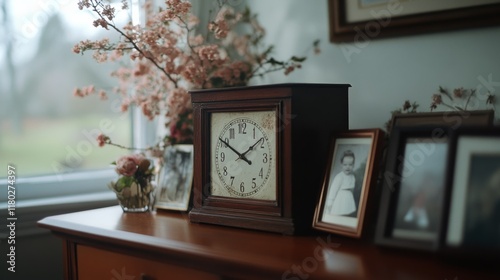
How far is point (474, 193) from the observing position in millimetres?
910

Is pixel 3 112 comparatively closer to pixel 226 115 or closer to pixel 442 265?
pixel 226 115

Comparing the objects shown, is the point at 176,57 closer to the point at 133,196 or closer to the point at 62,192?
the point at 133,196

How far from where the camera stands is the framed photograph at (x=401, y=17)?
125 centimetres

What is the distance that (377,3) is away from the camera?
1408 millimetres

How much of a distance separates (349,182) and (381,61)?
456mm

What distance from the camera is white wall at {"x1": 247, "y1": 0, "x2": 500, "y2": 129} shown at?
1.28 meters

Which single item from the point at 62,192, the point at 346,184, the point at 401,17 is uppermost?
the point at 401,17

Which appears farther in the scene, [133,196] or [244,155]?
[133,196]

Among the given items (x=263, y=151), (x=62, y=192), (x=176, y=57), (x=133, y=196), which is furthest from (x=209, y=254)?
(x=62, y=192)

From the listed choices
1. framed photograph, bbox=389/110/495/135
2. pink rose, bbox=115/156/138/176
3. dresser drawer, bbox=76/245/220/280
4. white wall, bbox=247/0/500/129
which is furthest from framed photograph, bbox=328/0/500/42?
dresser drawer, bbox=76/245/220/280

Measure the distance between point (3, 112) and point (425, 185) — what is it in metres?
1.33

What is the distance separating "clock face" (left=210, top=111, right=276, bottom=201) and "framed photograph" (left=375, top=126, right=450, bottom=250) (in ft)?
0.89

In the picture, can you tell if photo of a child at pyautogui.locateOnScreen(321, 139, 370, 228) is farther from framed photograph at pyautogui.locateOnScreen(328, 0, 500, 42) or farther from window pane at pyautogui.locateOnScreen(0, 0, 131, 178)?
window pane at pyautogui.locateOnScreen(0, 0, 131, 178)

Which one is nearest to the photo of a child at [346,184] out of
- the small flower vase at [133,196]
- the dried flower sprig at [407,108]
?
the dried flower sprig at [407,108]
